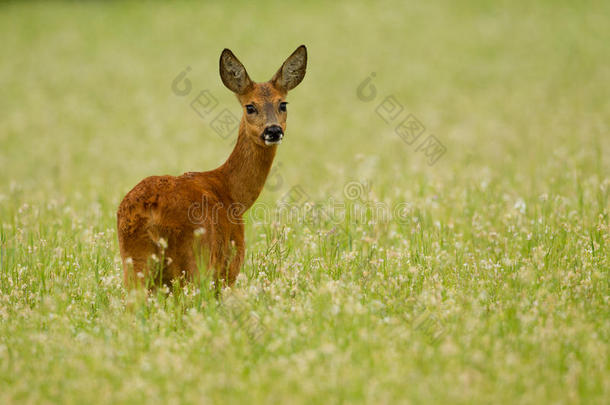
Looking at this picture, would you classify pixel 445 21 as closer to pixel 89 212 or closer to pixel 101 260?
pixel 89 212

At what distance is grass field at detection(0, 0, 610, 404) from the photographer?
153 inches

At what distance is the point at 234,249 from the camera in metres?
5.11

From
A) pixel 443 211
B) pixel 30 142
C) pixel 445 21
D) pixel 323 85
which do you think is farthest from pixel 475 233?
pixel 445 21

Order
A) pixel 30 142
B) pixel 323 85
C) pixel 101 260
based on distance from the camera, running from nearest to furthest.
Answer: pixel 101 260 → pixel 30 142 → pixel 323 85

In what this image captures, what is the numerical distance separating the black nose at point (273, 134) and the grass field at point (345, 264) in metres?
0.96

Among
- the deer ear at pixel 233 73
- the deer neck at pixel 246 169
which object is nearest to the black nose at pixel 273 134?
the deer neck at pixel 246 169

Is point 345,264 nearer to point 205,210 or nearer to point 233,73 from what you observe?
point 205,210

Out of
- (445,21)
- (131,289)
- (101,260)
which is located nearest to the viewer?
(131,289)

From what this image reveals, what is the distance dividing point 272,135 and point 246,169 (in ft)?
1.33

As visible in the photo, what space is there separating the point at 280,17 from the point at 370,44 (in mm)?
5956

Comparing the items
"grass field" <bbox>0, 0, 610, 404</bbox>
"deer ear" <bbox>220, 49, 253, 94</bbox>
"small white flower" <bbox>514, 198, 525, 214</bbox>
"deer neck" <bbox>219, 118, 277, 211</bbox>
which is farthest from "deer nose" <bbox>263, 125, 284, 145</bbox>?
"small white flower" <bbox>514, 198, 525, 214</bbox>

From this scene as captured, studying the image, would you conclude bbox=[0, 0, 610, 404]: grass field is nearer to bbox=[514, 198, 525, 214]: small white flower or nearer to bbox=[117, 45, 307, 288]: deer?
bbox=[514, 198, 525, 214]: small white flower

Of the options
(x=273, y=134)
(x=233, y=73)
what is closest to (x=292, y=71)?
(x=233, y=73)

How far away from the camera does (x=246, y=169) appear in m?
5.75
